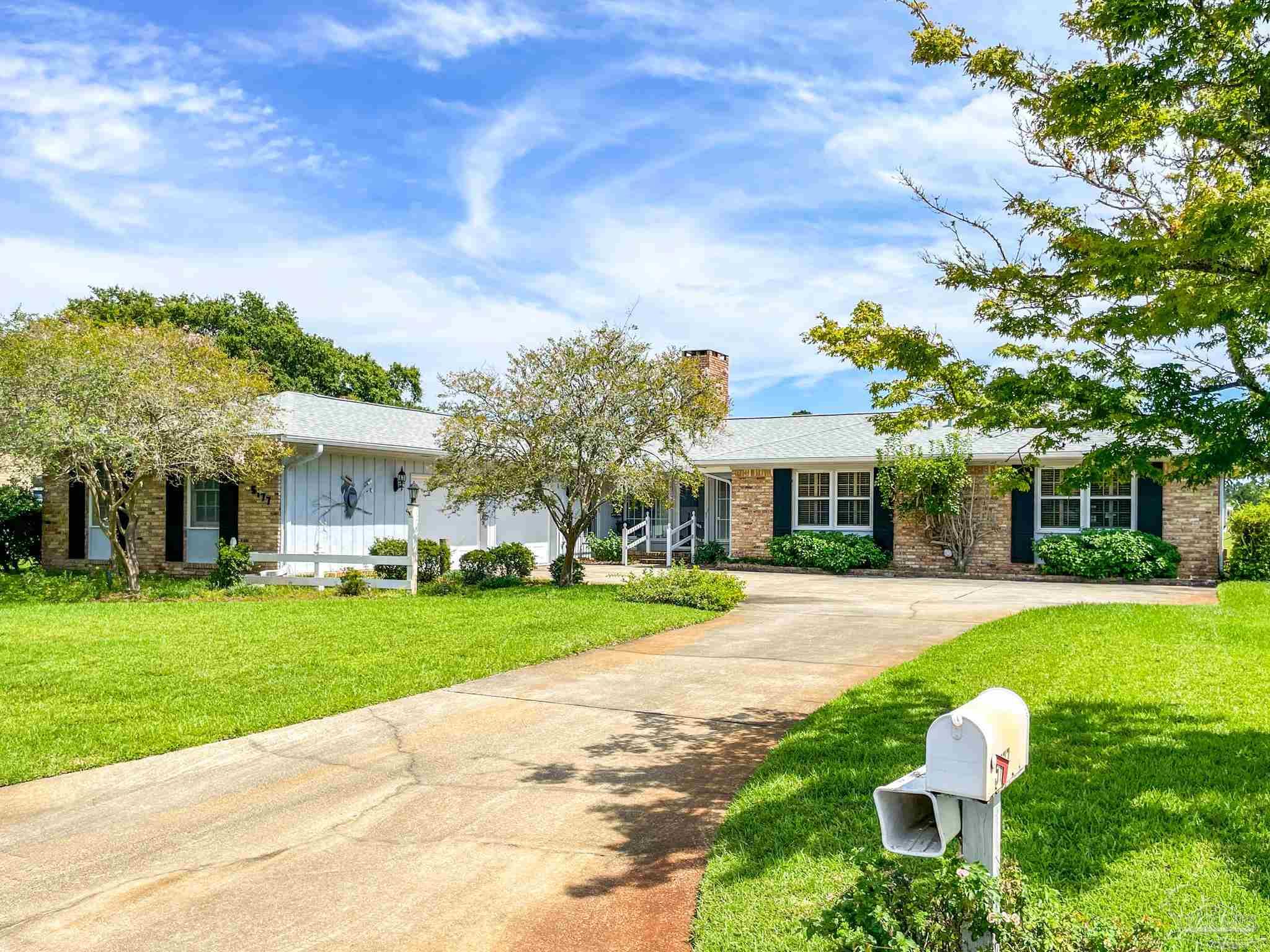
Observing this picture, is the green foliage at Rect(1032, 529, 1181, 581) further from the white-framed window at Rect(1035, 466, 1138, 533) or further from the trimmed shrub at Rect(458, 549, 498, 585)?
the trimmed shrub at Rect(458, 549, 498, 585)

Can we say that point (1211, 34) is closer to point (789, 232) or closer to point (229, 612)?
point (789, 232)

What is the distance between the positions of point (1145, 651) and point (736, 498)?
15341mm

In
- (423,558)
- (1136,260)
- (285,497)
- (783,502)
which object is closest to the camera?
(1136,260)

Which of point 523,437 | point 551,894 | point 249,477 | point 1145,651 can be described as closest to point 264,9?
point 523,437

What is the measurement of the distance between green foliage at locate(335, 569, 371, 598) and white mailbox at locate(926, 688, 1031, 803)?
49.6ft

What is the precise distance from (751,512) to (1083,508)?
770 centimetres

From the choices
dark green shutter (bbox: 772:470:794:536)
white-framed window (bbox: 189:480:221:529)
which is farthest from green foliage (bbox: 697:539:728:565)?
white-framed window (bbox: 189:480:221:529)

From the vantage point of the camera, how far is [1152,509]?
20.1 meters

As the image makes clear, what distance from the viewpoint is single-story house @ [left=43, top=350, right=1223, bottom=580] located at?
1920 centimetres

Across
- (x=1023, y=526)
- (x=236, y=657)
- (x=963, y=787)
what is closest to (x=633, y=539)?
(x=1023, y=526)

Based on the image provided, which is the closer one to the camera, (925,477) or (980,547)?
(925,477)

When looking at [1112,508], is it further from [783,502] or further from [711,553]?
[711,553]

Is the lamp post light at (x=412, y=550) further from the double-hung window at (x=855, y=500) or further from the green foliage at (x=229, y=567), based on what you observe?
the double-hung window at (x=855, y=500)

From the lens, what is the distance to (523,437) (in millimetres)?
16531
